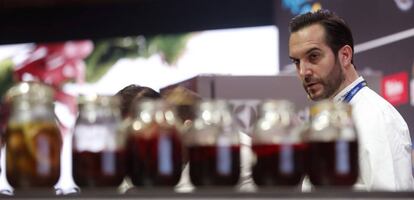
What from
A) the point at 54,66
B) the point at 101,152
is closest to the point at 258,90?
the point at 101,152

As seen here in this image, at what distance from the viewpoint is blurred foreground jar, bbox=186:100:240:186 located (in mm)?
1387

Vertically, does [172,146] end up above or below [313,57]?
below

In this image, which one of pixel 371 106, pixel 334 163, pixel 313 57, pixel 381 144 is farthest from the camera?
pixel 313 57

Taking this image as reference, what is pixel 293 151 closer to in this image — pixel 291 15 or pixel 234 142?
pixel 234 142

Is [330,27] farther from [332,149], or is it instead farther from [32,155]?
[32,155]

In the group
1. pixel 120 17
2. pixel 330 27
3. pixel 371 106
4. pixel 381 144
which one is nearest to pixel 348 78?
pixel 330 27

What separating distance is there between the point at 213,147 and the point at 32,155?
30 centimetres

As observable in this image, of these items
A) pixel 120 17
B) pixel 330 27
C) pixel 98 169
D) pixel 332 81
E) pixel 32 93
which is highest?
pixel 120 17

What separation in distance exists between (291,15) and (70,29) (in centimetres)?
228

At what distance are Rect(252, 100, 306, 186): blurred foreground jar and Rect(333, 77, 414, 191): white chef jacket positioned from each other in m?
0.82

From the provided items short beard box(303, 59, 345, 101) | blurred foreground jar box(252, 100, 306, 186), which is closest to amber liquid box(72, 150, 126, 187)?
blurred foreground jar box(252, 100, 306, 186)

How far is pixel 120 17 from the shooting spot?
6598mm

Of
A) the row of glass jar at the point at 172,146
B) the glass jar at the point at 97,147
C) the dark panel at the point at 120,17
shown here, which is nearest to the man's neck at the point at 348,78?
the row of glass jar at the point at 172,146

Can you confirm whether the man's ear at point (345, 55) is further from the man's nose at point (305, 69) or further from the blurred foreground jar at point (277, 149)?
the blurred foreground jar at point (277, 149)
